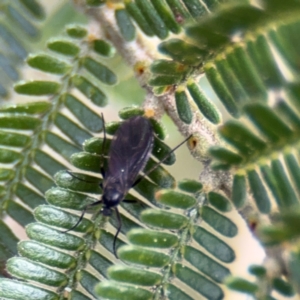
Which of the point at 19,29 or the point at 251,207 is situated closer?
the point at 251,207

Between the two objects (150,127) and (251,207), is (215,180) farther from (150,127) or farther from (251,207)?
(150,127)

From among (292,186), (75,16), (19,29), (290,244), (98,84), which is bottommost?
(290,244)

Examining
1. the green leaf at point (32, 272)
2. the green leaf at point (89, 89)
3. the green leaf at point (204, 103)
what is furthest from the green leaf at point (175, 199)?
the green leaf at point (89, 89)

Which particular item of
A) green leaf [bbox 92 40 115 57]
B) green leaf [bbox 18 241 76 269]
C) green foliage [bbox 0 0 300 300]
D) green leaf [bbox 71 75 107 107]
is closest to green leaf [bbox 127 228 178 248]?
green foliage [bbox 0 0 300 300]

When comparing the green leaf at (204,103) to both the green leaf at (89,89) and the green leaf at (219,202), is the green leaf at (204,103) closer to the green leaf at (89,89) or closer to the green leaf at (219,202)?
the green leaf at (219,202)

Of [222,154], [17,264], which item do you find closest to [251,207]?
[222,154]

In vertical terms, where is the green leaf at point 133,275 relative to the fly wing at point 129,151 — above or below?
below
